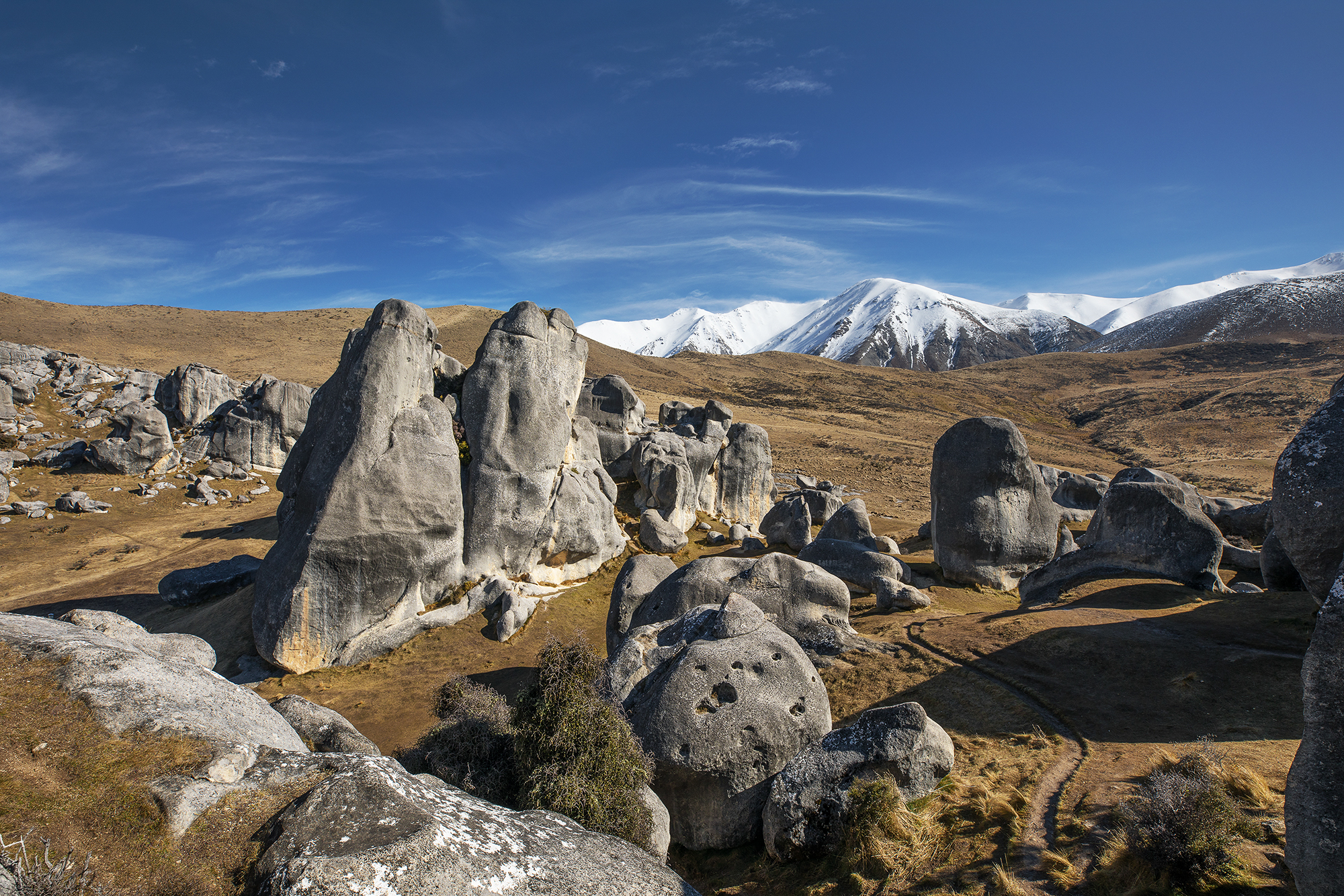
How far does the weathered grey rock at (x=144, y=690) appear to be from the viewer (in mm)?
5270

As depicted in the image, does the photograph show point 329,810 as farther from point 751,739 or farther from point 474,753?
point 751,739

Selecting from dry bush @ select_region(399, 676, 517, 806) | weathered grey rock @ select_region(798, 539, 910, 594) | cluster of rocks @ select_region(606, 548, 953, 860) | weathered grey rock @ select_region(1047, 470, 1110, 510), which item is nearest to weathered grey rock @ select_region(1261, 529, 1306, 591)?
weathered grey rock @ select_region(798, 539, 910, 594)

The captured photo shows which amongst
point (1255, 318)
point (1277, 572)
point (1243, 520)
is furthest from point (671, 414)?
point (1255, 318)

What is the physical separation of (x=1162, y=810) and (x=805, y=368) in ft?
398

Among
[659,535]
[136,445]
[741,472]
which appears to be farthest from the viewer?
[741,472]

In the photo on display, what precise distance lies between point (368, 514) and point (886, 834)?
11925 mm

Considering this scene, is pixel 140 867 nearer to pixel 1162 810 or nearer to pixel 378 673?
pixel 1162 810

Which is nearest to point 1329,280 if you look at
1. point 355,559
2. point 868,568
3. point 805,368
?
point 805,368

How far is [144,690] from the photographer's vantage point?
5566 millimetres

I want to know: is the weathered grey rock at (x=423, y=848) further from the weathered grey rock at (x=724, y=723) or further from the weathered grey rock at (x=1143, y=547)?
the weathered grey rock at (x=1143, y=547)

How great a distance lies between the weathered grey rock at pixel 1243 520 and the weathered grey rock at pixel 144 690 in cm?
2730

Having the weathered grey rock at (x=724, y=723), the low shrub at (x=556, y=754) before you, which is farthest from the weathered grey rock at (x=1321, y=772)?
the low shrub at (x=556, y=754)

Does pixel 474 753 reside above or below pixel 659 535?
above

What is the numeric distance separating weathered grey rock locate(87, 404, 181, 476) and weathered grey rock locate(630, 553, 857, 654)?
29.1m
